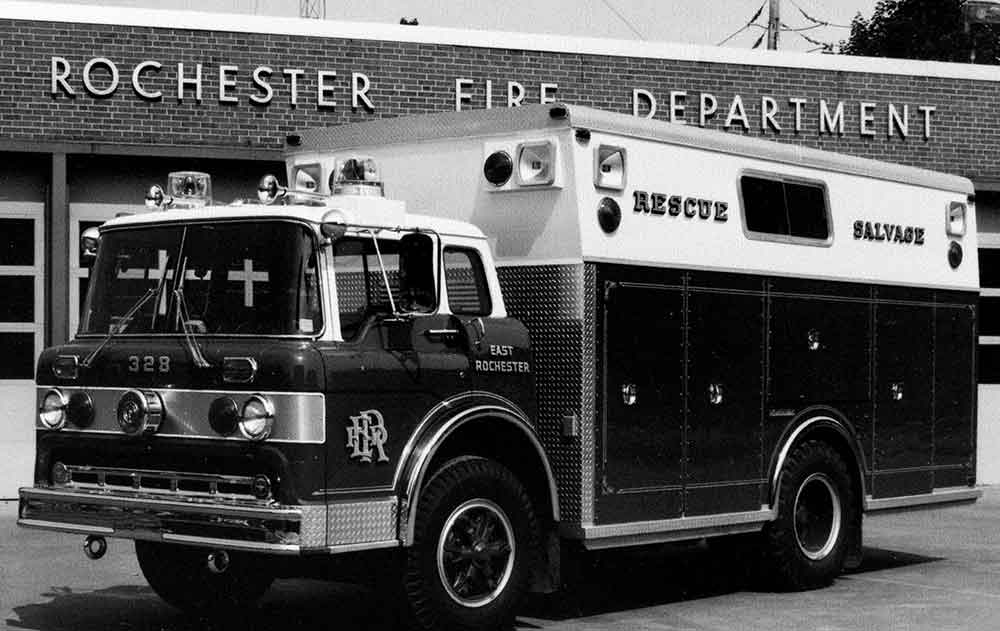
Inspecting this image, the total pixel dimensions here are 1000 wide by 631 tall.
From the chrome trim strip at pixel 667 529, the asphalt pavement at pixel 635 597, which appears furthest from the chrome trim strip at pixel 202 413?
the chrome trim strip at pixel 667 529

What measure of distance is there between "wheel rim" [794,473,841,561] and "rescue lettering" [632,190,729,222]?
78.8 inches

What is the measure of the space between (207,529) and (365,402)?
98 centimetres

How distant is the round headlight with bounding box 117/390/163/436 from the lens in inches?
335

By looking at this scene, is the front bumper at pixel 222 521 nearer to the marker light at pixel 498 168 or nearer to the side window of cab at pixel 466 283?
the side window of cab at pixel 466 283

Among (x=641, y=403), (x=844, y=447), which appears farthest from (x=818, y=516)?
(x=641, y=403)

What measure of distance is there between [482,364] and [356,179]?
120cm

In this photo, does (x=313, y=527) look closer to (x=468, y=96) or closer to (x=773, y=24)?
(x=468, y=96)

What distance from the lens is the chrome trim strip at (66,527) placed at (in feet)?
28.1

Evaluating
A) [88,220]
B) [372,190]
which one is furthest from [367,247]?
[88,220]

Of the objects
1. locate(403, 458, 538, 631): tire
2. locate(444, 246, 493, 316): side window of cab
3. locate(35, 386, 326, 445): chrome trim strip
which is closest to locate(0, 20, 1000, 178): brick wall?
locate(35, 386, 326, 445): chrome trim strip

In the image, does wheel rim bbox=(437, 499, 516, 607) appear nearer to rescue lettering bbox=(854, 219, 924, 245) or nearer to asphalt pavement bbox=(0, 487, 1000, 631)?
asphalt pavement bbox=(0, 487, 1000, 631)

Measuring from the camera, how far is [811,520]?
11539 millimetres

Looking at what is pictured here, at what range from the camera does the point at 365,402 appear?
8391 millimetres

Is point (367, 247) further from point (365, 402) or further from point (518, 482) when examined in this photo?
point (518, 482)
